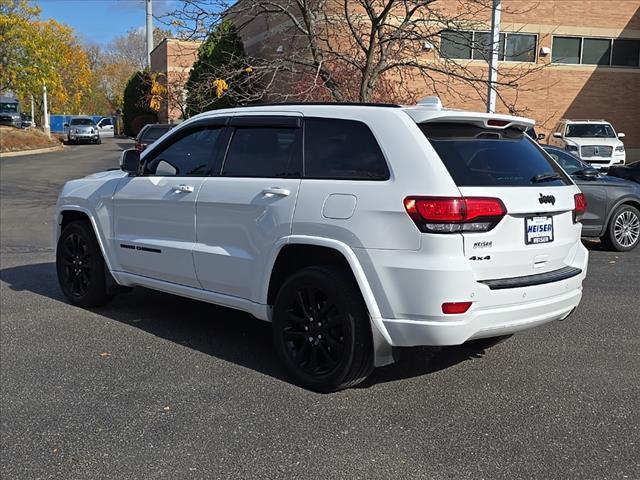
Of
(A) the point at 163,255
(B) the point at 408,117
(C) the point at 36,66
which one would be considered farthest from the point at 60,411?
(C) the point at 36,66

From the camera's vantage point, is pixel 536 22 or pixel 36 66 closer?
pixel 536 22

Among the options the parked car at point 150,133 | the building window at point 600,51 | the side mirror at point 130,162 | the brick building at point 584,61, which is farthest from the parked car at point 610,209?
the building window at point 600,51

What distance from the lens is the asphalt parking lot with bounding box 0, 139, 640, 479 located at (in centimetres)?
354

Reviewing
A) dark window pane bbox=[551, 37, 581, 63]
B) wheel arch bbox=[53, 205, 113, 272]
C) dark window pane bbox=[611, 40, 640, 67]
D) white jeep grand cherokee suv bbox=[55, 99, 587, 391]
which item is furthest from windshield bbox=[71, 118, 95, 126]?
white jeep grand cherokee suv bbox=[55, 99, 587, 391]

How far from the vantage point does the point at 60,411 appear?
4211 mm

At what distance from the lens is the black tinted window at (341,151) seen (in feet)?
14.2

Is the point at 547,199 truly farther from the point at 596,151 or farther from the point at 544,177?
the point at 596,151

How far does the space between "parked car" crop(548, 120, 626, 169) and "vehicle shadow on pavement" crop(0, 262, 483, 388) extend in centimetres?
1753

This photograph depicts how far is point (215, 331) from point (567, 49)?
27.1m

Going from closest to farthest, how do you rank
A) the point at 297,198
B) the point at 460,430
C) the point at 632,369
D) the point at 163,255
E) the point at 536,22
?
1. the point at 460,430
2. the point at 297,198
3. the point at 632,369
4. the point at 163,255
5. the point at 536,22

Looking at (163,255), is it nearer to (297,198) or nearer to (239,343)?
(239,343)

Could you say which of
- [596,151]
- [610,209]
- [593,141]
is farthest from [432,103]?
[593,141]

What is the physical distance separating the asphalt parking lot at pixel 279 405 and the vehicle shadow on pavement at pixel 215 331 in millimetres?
23

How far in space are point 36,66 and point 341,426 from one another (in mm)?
43974
